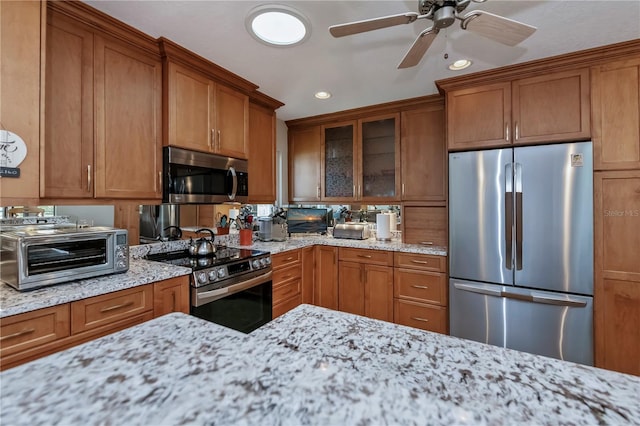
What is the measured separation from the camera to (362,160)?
3365 millimetres

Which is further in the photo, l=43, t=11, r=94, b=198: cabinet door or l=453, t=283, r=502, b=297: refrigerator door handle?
l=453, t=283, r=502, b=297: refrigerator door handle

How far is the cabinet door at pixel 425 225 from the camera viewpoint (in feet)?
9.75

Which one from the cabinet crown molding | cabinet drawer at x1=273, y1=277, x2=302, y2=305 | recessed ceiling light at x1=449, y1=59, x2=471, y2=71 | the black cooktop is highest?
recessed ceiling light at x1=449, y1=59, x2=471, y2=71

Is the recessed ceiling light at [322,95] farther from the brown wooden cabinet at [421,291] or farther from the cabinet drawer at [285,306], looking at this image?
the cabinet drawer at [285,306]

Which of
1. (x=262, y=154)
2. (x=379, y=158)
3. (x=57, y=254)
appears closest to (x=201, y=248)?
(x=57, y=254)

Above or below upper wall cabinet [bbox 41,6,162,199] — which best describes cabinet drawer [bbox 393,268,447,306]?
below

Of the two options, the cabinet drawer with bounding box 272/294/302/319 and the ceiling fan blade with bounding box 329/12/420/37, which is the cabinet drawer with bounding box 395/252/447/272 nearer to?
the cabinet drawer with bounding box 272/294/302/319

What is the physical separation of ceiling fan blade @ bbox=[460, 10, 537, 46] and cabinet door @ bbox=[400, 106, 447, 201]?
1.62m

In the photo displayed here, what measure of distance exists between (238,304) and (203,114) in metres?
1.51

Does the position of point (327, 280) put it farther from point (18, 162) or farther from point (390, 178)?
point (18, 162)

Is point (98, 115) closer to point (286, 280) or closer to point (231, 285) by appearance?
point (231, 285)

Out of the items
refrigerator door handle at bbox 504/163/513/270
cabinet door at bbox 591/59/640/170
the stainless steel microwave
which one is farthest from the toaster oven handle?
cabinet door at bbox 591/59/640/170

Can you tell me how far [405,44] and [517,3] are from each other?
2.02 ft

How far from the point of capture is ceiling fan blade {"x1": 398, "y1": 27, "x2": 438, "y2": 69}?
4.27 feet
